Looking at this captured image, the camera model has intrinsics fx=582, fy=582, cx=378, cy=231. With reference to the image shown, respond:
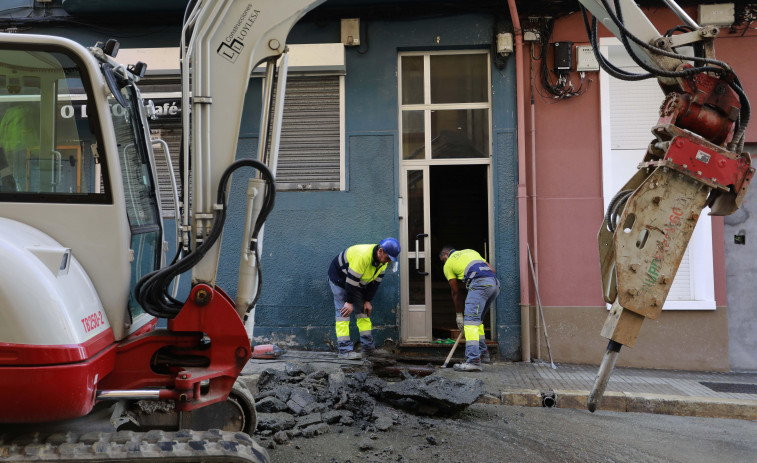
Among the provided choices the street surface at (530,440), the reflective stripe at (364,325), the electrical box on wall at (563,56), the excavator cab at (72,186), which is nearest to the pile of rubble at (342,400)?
the street surface at (530,440)

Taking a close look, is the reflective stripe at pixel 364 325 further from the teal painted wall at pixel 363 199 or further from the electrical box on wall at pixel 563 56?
the electrical box on wall at pixel 563 56

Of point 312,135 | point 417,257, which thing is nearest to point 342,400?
point 417,257

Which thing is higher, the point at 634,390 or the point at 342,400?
the point at 342,400

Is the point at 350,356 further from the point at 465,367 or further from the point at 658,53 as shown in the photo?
the point at 658,53

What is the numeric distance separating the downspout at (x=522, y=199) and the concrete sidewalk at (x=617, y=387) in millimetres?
414

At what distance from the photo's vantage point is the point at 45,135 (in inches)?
121

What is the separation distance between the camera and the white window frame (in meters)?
7.41

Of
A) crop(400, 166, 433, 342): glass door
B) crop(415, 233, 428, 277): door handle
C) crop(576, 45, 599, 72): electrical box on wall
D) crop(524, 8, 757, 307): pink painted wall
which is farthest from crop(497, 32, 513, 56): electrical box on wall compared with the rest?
crop(415, 233, 428, 277): door handle

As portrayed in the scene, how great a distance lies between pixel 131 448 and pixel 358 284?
15.1 ft

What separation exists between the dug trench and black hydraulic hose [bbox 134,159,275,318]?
1.50 meters

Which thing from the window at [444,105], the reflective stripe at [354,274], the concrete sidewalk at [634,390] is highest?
the window at [444,105]

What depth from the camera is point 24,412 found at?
265 cm

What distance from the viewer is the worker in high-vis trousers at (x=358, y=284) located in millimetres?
7137

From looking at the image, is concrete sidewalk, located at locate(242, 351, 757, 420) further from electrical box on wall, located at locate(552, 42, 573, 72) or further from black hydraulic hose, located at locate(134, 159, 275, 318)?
electrical box on wall, located at locate(552, 42, 573, 72)
